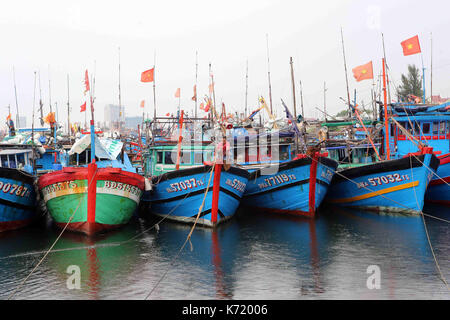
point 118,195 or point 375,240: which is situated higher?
point 118,195

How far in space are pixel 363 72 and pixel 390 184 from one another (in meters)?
6.30

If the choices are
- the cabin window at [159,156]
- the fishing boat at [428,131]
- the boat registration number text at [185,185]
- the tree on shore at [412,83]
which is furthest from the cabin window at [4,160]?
the tree on shore at [412,83]

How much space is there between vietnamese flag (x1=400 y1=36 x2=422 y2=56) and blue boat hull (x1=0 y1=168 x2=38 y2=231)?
18.8 metres

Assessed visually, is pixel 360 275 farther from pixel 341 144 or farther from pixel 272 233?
pixel 341 144

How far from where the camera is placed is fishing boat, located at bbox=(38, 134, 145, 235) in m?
15.0

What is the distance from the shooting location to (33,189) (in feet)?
55.6

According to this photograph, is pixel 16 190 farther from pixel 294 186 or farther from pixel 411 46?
pixel 411 46

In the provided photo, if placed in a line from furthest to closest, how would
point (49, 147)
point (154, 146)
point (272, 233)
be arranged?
point (49, 147)
point (154, 146)
point (272, 233)

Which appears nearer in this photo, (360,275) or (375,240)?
(360,275)

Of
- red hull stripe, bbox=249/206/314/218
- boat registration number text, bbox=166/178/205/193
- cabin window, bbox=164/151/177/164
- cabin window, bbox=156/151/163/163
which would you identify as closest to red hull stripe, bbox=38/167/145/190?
boat registration number text, bbox=166/178/205/193
